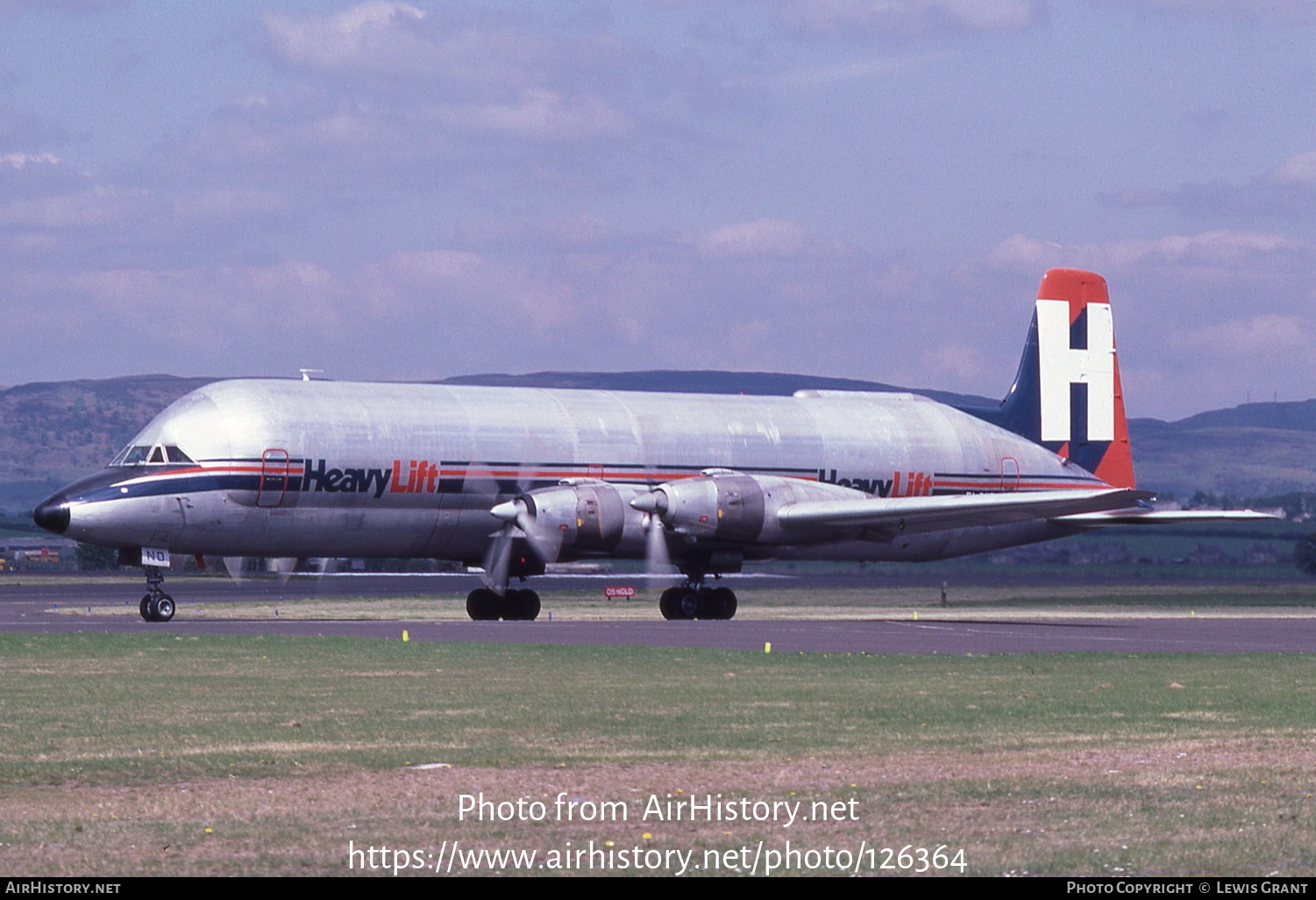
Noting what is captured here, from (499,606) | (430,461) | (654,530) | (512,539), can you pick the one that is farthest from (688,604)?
(430,461)

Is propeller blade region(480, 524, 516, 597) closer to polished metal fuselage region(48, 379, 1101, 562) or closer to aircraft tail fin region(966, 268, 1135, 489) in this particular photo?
polished metal fuselage region(48, 379, 1101, 562)

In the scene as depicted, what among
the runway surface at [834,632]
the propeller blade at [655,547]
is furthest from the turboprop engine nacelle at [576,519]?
the runway surface at [834,632]

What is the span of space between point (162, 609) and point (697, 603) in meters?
13.2

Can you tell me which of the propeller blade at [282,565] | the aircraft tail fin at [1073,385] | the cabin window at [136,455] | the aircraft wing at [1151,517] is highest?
the aircraft tail fin at [1073,385]

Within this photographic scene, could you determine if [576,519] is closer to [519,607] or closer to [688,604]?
[519,607]

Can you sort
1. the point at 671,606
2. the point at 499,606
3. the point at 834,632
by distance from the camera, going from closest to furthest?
the point at 834,632 < the point at 499,606 < the point at 671,606

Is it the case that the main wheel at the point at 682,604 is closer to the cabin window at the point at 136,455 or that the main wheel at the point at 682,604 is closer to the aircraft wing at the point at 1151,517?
the aircraft wing at the point at 1151,517

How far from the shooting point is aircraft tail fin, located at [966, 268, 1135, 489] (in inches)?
2040

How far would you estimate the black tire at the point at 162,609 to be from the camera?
128ft

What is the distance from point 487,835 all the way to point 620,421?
31.9 metres

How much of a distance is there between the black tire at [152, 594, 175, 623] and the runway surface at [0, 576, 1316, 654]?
45 cm

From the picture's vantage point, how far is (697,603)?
147 ft

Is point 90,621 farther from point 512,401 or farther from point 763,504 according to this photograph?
point 763,504

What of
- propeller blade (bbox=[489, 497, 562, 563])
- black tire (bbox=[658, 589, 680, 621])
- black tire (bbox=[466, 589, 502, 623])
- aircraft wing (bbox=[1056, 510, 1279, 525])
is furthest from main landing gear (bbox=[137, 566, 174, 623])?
aircraft wing (bbox=[1056, 510, 1279, 525])
